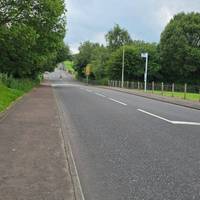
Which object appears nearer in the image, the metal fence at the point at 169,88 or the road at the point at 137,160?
the road at the point at 137,160

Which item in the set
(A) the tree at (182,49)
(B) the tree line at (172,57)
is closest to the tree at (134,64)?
(B) the tree line at (172,57)

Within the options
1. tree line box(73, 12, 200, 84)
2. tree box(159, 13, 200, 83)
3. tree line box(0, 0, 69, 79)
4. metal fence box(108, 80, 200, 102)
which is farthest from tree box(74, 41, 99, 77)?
tree line box(0, 0, 69, 79)

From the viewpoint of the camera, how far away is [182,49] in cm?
8044

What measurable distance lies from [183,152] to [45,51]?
3063cm

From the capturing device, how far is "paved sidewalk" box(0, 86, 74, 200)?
20.0ft

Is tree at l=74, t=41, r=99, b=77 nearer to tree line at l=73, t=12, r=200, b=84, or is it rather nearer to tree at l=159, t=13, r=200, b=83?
tree line at l=73, t=12, r=200, b=84

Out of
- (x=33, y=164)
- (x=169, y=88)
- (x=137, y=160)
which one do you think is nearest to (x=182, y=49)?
(x=169, y=88)

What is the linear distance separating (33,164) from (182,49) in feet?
247

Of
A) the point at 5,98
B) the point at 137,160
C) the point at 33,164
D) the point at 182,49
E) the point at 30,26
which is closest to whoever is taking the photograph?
the point at 33,164

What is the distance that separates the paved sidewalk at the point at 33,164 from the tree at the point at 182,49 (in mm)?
69016

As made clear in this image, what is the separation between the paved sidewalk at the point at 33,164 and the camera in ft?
20.0

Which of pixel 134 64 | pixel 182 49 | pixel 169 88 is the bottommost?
pixel 169 88

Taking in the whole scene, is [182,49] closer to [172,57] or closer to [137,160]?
[172,57]

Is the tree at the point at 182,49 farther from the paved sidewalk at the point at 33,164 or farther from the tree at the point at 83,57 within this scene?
the paved sidewalk at the point at 33,164
